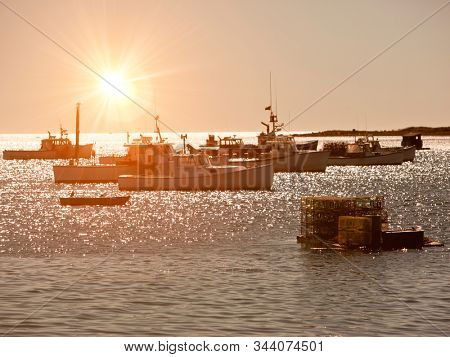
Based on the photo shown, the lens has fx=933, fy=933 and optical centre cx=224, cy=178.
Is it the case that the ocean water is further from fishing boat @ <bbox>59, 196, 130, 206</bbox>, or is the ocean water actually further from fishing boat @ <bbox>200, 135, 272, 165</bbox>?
fishing boat @ <bbox>200, 135, 272, 165</bbox>

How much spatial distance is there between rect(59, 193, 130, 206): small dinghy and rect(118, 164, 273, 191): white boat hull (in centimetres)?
1538

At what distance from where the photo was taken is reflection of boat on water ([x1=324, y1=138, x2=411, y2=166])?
17575 cm

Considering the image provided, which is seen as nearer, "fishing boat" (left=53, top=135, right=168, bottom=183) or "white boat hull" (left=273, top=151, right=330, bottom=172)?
"fishing boat" (left=53, top=135, right=168, bottom=183)

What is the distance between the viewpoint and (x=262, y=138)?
511 ft

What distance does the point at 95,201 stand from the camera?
7794cm

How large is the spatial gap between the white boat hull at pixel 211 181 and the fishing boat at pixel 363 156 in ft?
257

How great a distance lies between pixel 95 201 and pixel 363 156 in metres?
104

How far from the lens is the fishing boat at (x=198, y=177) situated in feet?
309

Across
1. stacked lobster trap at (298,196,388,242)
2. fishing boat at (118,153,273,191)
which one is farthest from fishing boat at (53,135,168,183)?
stacked lobster trap at (298,196,388,242)

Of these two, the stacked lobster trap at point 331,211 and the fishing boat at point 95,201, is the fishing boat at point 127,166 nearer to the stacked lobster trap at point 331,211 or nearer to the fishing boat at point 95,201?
the fishing boat at point 95,201

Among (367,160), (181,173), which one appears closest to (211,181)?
(181,173)
